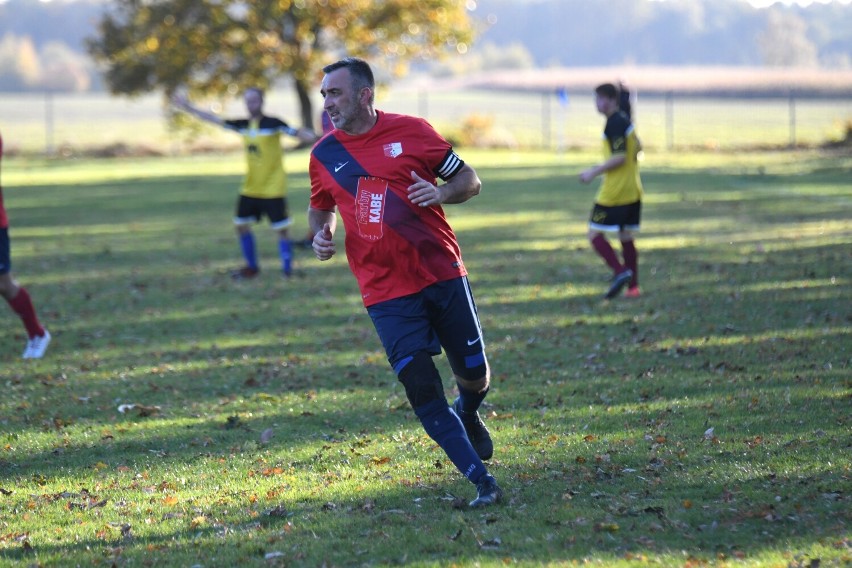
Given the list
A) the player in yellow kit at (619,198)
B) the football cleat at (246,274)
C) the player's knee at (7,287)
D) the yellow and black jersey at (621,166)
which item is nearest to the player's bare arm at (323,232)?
the player's knee at (7,287)

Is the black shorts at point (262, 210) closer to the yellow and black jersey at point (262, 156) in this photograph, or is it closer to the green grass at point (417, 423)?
the yellow and black jersey at point (262, 156)

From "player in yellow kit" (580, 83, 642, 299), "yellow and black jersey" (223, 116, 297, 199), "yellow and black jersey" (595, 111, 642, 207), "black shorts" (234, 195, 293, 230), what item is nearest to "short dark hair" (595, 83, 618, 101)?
"player in yellow kit" (580, 83, 642, 299)

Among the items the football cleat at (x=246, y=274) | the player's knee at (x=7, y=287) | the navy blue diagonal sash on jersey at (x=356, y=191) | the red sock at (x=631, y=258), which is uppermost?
the navy blue diagonal sash on jersey at (x=356, y=191)

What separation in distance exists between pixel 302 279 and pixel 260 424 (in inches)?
257

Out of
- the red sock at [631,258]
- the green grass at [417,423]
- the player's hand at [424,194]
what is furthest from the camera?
the red sock at [631,258]

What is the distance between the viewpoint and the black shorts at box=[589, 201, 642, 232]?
11680 millimetres

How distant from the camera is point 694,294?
11766 millimetres

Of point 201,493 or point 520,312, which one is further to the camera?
point 520,312

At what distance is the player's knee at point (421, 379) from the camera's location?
5.50m

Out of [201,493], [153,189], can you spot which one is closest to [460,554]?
[201,493]

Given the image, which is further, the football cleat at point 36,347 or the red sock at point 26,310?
the football cleat at point 36,347

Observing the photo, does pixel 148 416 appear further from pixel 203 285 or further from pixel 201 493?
pixel 203 285

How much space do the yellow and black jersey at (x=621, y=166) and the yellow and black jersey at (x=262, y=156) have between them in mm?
4389

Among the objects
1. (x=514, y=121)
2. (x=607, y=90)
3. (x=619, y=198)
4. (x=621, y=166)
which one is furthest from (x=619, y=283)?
(x=514, y=121)
